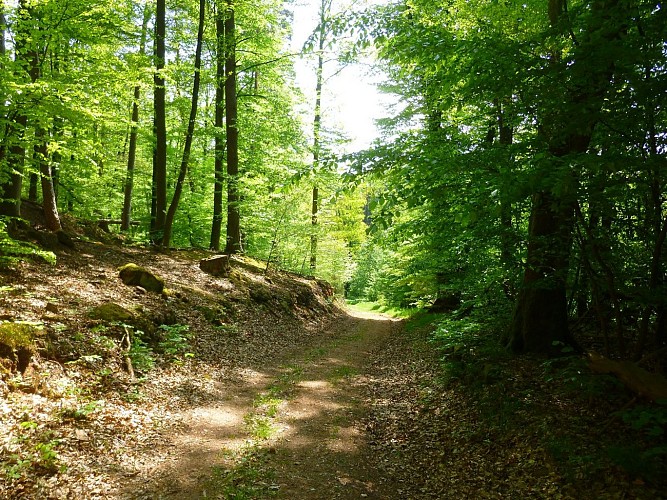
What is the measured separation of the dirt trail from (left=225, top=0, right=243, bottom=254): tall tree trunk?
8.14 meters

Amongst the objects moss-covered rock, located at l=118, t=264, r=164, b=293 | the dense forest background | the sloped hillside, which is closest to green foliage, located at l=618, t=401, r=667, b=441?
the dense forest background

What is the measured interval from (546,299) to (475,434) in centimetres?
276

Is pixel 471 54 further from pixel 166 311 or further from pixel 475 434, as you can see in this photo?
pixel 166 311

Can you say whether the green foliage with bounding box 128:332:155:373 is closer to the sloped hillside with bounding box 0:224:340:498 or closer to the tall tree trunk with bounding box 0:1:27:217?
the sloped hillside with bounding box 0:224:340:498

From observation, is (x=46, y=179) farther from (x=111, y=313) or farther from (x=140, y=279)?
(x=111, y=313)

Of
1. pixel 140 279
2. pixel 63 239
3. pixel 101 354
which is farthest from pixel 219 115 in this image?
pixel 101 354

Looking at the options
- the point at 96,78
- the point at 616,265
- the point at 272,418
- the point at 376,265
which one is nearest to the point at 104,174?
→ the point at 96,78

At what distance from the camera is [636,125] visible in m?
4.32

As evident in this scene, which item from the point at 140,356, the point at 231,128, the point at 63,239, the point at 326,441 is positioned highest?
the point at 231,128

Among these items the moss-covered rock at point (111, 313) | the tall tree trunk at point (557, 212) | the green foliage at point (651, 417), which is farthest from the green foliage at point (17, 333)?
the green foliage at point (651, 417)

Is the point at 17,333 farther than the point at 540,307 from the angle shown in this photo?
→ No

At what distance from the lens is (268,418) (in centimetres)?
676

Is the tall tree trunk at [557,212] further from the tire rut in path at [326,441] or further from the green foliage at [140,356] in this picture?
the green foliage at [140,356]

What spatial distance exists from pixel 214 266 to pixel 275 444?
30.6 feet
